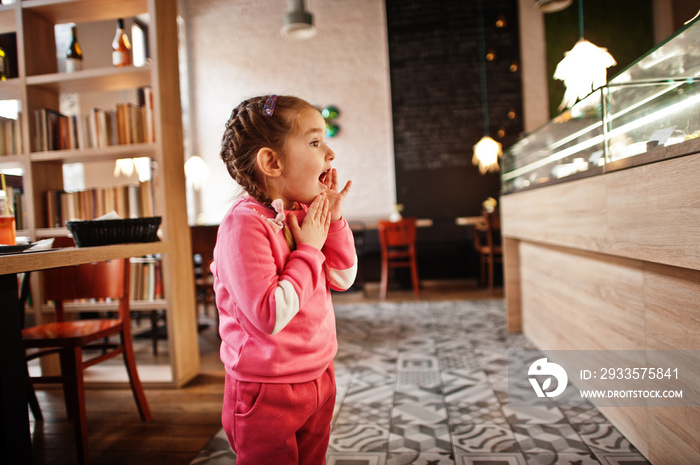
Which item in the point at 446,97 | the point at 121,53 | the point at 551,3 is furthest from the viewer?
the point at 446,97

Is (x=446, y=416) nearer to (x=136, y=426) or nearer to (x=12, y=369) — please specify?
(x=136, y=426)

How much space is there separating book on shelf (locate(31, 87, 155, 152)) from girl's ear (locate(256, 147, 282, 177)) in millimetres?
1689

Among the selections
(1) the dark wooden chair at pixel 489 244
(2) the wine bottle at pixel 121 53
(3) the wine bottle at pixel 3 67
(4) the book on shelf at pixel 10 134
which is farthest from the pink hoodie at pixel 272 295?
(1) the dark wooden chair at pixel 489 244

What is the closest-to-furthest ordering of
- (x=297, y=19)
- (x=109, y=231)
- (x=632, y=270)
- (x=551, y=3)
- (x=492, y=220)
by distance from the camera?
1. (x=632, y=270)
2. (x=109, y=231)
3. (x=551, y=3)
4. (x=297, y=19)
5. (x=492, y=220)

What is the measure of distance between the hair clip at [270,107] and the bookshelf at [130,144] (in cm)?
153

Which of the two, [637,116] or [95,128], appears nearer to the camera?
[637,116]

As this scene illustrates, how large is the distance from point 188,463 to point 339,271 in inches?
41.1

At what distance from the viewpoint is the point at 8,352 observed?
0.98 m

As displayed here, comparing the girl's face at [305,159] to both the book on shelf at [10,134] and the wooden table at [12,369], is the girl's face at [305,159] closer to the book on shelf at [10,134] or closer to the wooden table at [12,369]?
the wooden table at [12,369]

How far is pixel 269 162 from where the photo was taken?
863 millimetres

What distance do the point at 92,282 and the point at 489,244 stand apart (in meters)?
3.86

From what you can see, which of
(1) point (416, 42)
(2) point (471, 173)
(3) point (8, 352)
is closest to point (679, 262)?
(3) point (8, 352)

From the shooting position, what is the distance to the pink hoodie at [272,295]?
0.76 meters

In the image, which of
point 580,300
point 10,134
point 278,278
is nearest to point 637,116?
point 580,300
